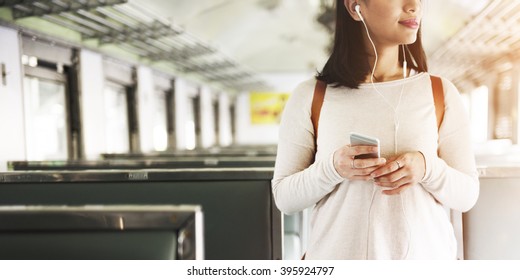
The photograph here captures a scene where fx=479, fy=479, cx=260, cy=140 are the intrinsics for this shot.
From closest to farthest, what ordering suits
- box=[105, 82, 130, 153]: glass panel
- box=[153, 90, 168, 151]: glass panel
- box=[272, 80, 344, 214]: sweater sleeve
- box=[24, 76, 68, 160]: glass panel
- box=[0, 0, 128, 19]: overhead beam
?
1. box=[272, 80, 344, 214]: sweater sleeve
2. box=[0, 0, 128, 19]: overhead beam
3. box=[24, 76, 68, 160]: glass panel
4. box=[105, 82, 130, 153]: glass panel
5. box=[153, 90, 168, 151]: glass panel

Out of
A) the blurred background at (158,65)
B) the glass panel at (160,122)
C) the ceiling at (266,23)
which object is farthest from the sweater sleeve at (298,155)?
the glass panel at (160,122)

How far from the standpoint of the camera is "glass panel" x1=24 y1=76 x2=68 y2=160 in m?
3.22

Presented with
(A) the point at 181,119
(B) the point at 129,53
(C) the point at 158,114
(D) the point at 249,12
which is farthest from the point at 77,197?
(A) the point at 181,119

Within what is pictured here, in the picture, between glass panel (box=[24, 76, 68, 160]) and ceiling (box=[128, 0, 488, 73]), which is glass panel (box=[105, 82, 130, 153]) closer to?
glass panel (box=[24, 76, 68, 160])

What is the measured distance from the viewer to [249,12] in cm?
559

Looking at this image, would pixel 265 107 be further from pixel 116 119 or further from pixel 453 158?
pixel 453 158

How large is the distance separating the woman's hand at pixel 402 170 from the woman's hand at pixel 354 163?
12mm

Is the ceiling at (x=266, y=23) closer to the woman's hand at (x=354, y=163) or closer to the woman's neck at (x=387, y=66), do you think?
the woman's neck at (x=387, y=66)

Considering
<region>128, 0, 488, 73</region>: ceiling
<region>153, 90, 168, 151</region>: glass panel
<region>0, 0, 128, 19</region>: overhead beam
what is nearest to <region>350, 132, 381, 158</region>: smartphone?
<region>128, 0, 488, 73</region>: ceiling

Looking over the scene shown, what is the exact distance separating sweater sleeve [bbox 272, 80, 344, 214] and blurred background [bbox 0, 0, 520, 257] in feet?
0.85

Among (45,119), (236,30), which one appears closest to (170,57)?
(236,30)

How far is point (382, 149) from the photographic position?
733 millimetres

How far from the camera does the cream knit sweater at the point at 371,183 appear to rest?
731 mm

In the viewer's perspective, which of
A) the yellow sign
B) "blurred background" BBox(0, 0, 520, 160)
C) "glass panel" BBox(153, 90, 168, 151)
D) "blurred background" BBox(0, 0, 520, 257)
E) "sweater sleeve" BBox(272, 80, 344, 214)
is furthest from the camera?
the yellow sign
